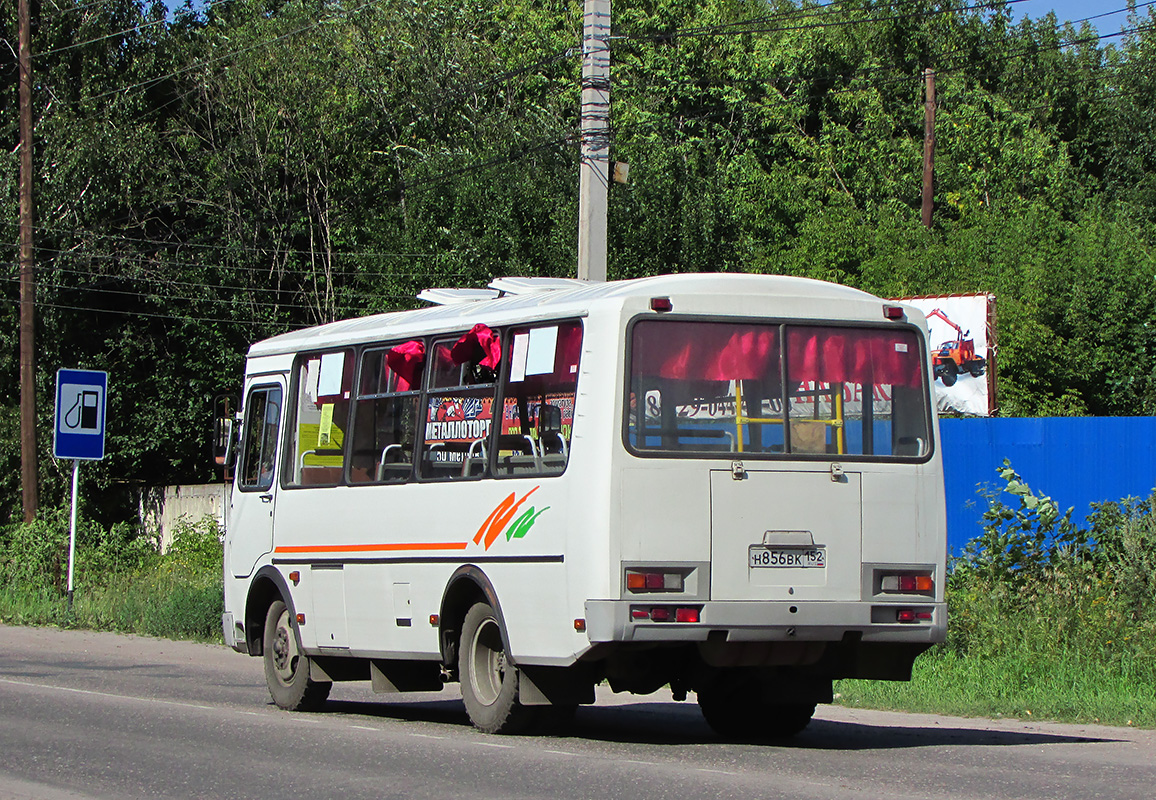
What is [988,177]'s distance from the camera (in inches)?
1753

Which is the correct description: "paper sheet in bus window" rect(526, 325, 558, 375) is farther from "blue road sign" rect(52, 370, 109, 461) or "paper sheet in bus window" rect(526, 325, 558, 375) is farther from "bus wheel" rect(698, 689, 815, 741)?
"blue road sign" rect(52, 370, 109, 461)

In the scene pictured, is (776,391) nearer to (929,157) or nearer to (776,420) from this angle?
(776,420)

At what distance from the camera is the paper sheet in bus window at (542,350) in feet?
34.8

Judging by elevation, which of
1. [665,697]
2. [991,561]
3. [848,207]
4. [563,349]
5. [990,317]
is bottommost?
[665,697]

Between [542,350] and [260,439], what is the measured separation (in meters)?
4.46

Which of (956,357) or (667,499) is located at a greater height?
(956,357)

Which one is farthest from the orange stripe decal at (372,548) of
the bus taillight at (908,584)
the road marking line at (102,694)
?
the bus taillight at (908,584)

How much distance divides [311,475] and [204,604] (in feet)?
29.8

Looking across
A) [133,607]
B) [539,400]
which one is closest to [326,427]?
[539,400]

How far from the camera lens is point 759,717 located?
11125mm

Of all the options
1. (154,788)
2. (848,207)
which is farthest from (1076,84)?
(154,788)

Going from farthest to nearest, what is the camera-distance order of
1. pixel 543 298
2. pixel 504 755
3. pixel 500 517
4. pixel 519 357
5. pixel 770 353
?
pixel 543 298 < pixel 519 357 < pixel 500 517 < pixel 770 353 < pixel 504 755

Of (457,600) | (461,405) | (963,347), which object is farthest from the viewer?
(963,347)

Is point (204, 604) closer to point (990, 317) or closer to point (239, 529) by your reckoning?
point (239, 529)
